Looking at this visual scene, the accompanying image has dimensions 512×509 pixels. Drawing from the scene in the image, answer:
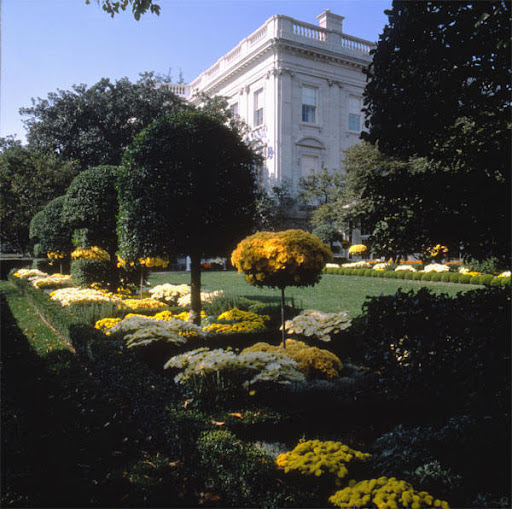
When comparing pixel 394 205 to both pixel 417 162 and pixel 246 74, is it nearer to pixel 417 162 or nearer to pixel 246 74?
pixel 417 162

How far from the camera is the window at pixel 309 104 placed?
3222 cm

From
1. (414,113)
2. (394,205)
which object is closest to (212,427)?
(394,205)

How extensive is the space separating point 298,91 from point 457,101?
2939 centimetres

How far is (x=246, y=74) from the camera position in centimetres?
3328

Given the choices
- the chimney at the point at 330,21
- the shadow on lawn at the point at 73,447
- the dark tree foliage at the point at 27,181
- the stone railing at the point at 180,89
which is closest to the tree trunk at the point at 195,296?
the shadow on lawn at the point at 73,447

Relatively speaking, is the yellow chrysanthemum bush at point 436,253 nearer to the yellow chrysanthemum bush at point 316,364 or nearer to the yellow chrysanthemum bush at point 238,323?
the yellow chrysanthemum bush at point 316,364

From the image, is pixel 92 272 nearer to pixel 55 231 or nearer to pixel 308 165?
pixel 55 231

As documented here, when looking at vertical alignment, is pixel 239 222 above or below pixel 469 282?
above

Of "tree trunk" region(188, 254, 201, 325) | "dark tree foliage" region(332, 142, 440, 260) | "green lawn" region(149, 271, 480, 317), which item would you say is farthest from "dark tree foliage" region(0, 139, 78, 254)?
"dark tree foliage" region(332, 142, 440, 260)

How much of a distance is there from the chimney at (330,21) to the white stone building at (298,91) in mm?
64

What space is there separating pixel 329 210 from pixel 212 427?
2698 centimetres

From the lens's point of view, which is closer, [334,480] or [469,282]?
[334,480]

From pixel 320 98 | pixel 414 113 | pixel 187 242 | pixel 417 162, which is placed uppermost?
pixel 320 98

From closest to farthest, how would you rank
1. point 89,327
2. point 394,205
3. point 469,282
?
1. point 394,205
2. point 89,327
3. point 469,282
